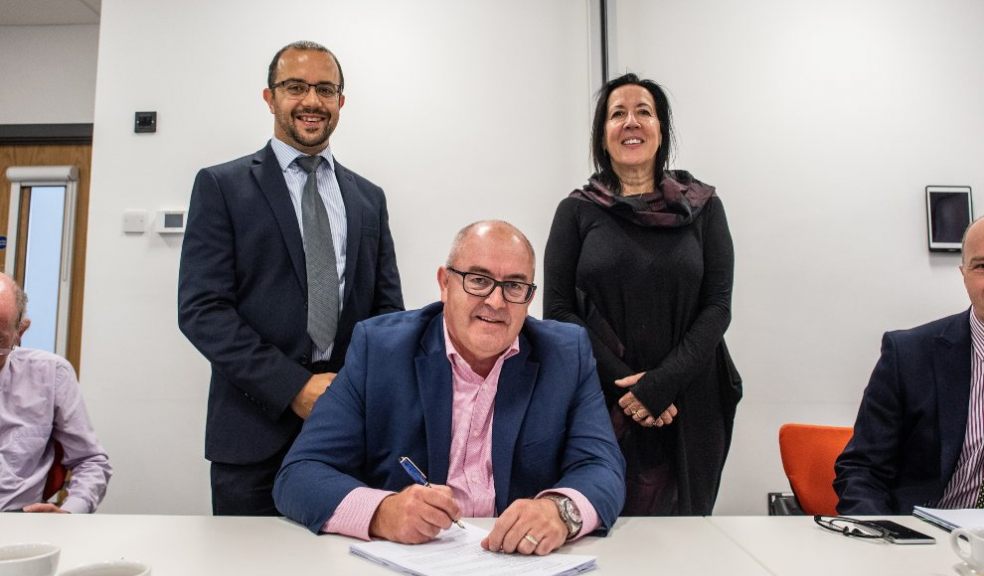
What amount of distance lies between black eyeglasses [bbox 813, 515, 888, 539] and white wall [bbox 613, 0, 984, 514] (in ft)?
5.97

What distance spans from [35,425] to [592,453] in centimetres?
162

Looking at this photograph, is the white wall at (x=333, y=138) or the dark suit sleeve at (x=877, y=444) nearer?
the dark suit sleeve at (x=877, y=444)

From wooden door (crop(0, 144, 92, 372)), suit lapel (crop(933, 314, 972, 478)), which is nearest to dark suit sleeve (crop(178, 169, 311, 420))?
suit lapel (crop(933, 314, 972, 478))

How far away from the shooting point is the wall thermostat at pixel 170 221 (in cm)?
317

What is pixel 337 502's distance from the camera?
130 cm

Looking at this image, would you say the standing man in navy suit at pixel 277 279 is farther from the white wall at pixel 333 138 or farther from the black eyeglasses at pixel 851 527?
the black eyeglasses at pixel 851 527

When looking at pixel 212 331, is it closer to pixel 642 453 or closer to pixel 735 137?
pixel 642 453

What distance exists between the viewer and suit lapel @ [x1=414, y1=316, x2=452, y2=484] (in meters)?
1.52

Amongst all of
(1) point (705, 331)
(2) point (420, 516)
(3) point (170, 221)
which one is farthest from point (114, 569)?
(3) point (170, 221)

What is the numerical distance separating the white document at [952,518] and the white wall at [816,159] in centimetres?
172

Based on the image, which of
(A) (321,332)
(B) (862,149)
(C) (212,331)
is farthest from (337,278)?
(B) (862,149)

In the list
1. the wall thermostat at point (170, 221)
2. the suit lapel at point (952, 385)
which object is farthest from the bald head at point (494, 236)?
the wall thermostat at point (170, 221)

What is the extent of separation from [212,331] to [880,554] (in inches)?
62.5

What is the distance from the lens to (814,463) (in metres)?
2.15
